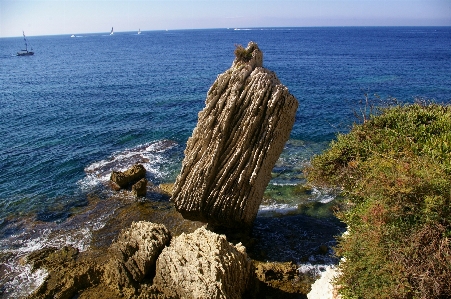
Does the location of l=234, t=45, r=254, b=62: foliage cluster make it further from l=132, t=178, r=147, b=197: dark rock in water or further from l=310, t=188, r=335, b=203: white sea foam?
l=132, t=178, r=147, b=197: dark rock in water

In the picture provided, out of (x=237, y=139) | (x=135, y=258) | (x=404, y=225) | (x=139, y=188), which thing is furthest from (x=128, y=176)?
(x=404, y=225)

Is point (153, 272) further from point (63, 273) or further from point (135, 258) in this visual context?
point (63, 273)

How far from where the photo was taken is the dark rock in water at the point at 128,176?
1183 inches

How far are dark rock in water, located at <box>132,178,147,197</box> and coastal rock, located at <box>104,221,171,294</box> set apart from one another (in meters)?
9.31

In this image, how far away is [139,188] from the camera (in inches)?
1128

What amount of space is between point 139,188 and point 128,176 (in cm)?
253

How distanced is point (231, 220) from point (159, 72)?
66.3 metres

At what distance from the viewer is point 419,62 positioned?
89500 mm

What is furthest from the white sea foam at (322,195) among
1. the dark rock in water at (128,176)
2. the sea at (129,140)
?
the dark rock in water at (128,176)

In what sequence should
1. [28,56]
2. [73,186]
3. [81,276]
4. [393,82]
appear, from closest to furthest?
[81,276]
[73,186]
[393,82]
[28,56]

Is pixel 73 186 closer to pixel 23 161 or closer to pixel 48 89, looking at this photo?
pixel 23 161

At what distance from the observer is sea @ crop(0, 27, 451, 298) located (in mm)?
23812

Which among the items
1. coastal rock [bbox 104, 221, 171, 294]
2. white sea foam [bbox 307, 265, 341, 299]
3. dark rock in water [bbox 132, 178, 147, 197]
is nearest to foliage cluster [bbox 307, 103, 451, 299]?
white sea foam [bbox 307, 265, 341, 299]

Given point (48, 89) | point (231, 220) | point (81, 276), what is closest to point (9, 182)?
point (81, 276)
